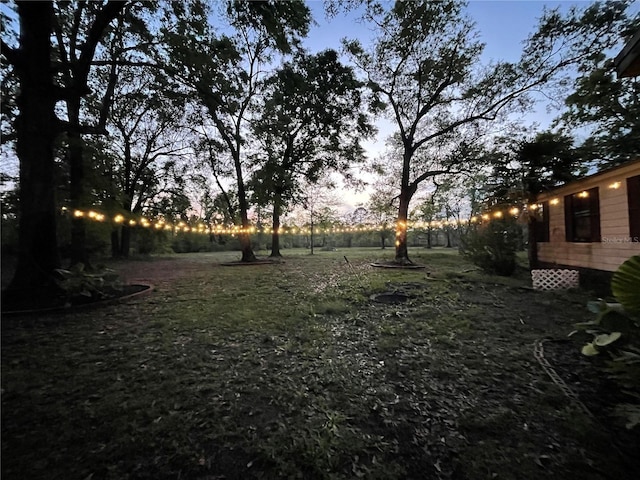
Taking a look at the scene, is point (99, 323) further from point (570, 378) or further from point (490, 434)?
point (570, 378)

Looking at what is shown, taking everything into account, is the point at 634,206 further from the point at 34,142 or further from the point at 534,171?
the point at 34,142

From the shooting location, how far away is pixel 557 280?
6.71m

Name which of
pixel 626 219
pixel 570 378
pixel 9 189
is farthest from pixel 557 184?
pixel 9 189

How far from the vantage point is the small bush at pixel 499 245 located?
27.7ft

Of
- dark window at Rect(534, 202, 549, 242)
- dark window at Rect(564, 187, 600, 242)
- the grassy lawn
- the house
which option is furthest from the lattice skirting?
the grassy lawn

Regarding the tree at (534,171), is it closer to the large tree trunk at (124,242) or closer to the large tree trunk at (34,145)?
the large tree trunk at (34,145)

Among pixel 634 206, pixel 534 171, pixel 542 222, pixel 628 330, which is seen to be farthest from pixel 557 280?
pixel 628 330

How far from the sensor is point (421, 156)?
13.9m

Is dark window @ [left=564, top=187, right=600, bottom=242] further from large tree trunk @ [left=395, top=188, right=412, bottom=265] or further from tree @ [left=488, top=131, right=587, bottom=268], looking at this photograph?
large tree trunk @ [left=395, top=188, right=412, bottom=265]

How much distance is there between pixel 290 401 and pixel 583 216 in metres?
9.52

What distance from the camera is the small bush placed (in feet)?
27.7

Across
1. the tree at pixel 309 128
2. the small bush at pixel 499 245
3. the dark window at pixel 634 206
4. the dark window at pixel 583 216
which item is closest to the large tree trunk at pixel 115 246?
the tree at pixel 309 128

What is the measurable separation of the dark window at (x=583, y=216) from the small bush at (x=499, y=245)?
132 centimetres

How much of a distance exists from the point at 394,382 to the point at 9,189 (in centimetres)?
1343
